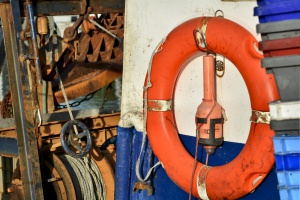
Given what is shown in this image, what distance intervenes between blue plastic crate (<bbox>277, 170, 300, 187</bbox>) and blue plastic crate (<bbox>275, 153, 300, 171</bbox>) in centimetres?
2

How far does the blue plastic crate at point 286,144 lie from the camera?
11.5 ft

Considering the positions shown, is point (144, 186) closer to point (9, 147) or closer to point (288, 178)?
point (9, 147)

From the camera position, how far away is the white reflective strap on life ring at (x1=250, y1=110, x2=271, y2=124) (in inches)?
154

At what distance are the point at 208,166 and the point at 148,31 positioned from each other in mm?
1049

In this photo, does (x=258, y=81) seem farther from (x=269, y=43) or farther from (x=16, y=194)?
(x=16, y=194)

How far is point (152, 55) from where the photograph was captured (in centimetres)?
462

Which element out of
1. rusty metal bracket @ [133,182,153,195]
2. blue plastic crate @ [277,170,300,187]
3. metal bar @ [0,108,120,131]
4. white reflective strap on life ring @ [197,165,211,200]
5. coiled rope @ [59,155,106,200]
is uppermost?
blue plastic crate @ [277,170,300,187]

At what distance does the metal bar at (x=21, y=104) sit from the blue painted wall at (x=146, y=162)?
58 cm

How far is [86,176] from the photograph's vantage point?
5.54m

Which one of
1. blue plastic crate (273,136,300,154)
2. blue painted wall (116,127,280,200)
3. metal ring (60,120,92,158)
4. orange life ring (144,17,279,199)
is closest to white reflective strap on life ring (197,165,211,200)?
orange life ring (144,17,279,199)

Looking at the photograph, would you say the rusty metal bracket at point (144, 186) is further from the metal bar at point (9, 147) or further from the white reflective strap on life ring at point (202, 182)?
the metal bar at point (9, 147)

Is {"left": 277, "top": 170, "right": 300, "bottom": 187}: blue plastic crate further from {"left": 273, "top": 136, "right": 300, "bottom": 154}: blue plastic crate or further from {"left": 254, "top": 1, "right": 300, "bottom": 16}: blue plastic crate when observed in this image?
{"left": 254, "top": 1, "right": 300, "bottom": 16}: blue plastic crate

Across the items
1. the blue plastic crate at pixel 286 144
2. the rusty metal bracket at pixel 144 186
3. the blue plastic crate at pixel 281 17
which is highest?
the blue plastic crate at pixel 281 17

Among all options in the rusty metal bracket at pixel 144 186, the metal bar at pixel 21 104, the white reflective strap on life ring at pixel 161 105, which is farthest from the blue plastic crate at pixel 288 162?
the metal bar at pixel 21 104
